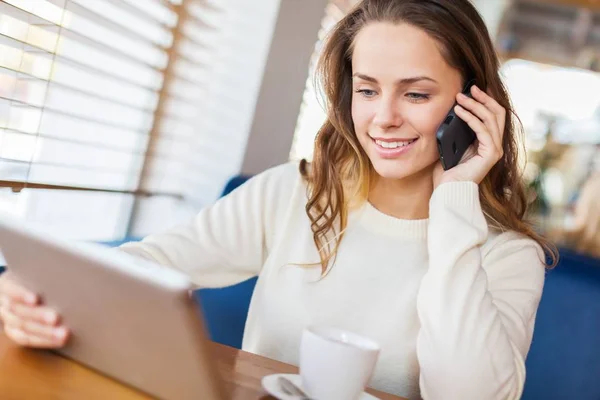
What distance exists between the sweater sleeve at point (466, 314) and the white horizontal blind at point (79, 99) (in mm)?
916

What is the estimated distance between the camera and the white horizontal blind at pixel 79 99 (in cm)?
154

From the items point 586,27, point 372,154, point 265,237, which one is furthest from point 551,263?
point 586,27

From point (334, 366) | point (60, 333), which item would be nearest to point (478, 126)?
point (334, 366)

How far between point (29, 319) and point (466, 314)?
2.17 feet

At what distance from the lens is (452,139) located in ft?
4.50

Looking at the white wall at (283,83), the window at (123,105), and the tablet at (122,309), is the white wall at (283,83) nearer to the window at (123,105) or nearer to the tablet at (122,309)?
the window at (123,105)

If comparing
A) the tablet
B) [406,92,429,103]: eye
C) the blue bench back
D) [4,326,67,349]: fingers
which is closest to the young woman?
[406,92,429,103]: eye

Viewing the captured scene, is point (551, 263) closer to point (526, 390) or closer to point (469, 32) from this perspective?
point (526, 390)

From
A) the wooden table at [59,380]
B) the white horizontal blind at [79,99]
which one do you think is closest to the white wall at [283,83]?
the white horizontal blind at [79,99]

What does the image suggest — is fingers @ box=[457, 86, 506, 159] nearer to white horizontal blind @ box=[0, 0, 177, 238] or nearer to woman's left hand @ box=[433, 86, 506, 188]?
woman's left hand @ box=[433, 86, 506, 188]

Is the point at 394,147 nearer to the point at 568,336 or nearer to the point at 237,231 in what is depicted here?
the point at 237,231

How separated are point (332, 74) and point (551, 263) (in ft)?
2.12

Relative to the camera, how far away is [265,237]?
1.57 metres

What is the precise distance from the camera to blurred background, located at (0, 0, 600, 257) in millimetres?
1600
